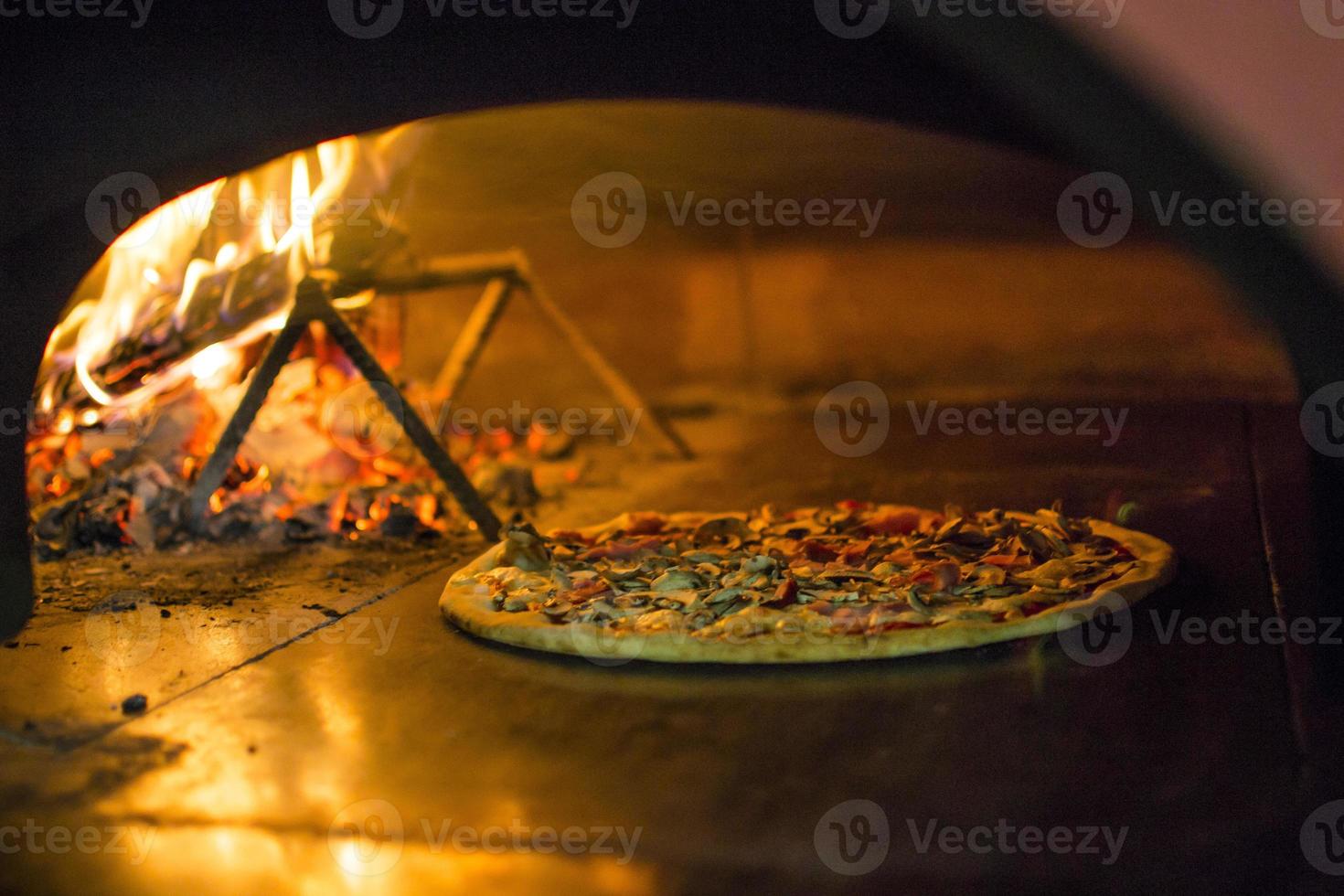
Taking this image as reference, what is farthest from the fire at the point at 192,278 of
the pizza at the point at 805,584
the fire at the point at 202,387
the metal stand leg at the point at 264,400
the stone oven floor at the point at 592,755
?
the pizza at the point at 805,584

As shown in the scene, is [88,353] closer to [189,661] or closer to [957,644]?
[189,661]

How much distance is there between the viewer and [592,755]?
204 cm

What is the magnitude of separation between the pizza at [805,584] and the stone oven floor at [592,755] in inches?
2.2

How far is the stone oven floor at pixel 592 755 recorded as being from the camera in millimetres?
1669

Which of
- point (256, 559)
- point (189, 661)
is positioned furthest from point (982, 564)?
point (256, 559)

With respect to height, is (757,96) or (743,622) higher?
(757,96)

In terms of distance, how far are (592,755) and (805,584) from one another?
2.70ft

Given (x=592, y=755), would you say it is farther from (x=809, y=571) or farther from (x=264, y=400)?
(x=264, y=400)

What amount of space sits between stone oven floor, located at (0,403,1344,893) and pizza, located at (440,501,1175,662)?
0.06 metres

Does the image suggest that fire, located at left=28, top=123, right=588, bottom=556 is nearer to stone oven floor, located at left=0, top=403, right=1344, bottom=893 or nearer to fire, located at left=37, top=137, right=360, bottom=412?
fire, located at left=37, top=137, right=360, bottom=412

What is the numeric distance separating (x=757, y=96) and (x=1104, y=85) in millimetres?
886

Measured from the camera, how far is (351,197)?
4.06 meters

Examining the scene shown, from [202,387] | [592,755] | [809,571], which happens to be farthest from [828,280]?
[592,755]

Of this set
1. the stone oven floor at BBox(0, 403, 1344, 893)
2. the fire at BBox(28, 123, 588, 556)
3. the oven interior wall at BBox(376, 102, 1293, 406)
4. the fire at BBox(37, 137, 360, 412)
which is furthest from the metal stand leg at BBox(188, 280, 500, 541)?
the oven interior wall at BBox(376, 102, 1293, 406)
